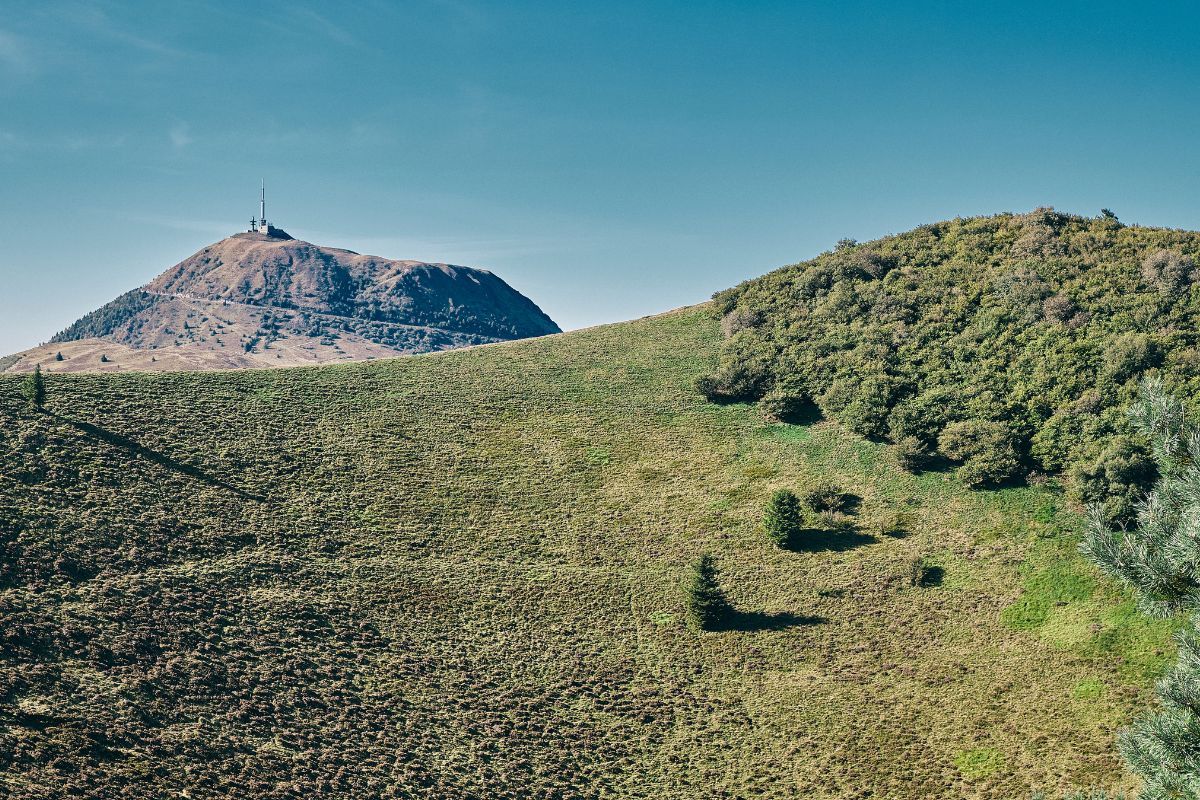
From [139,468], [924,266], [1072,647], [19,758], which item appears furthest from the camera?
[924,266]

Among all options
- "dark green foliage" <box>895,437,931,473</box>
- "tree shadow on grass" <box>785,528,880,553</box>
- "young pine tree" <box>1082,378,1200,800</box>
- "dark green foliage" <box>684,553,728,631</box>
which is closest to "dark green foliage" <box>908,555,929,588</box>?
"tree shadow on grass" <box>785,528,880,553</box>

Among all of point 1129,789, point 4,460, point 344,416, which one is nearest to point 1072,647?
point 1129,789

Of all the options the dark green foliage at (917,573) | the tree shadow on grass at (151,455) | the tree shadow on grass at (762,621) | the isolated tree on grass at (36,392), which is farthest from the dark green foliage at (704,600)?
the isolated tree on grass at (36,392)

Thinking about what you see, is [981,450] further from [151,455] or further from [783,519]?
[151,455]

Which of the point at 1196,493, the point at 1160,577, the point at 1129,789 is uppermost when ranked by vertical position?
the point at 1196,493

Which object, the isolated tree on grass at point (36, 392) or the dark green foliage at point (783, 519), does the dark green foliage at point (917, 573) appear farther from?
the isolated tree on grass at point (36, 392)

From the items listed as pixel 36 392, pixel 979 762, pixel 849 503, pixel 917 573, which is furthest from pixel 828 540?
pixel 36 392

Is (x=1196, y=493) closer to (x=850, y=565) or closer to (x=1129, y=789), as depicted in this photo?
(x=1129, y=789)
